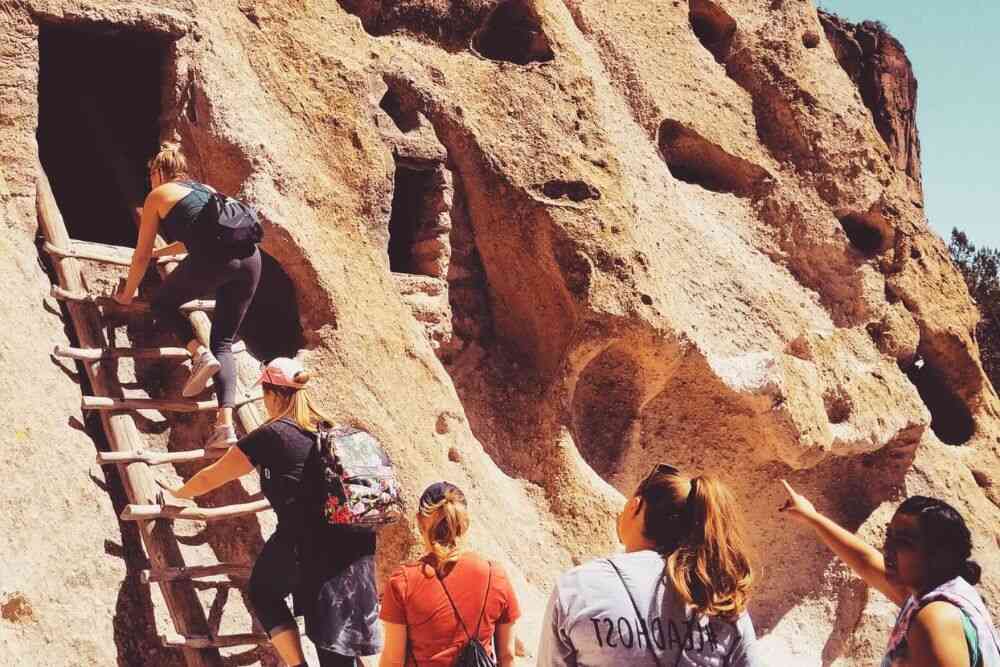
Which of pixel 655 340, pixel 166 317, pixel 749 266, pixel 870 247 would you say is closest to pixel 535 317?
pixel 655 340

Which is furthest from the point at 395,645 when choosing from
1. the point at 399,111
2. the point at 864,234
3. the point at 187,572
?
the point at 864,234

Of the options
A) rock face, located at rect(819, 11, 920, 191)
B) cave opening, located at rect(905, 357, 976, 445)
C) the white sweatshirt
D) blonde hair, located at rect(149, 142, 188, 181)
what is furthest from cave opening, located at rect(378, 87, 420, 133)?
rock face, located at rect(819, 11, 920, 191)

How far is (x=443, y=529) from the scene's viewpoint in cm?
381

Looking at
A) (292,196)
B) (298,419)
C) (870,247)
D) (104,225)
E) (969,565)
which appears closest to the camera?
(969,565)

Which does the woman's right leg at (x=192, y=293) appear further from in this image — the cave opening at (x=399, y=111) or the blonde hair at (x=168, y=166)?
the cave opening at (x=399, y=111)

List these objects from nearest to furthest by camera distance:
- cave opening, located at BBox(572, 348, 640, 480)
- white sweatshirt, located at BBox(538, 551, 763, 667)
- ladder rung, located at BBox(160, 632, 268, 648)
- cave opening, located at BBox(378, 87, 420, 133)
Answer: white sweatshirt, located at BBox(538, 551, 763, 667), ladder rung, located at BBox(160, 632, 268, 648), cave opening, located at BBox(378, 87, 420, 133), cave opening, located at BBox(572, 348, 640, 480)

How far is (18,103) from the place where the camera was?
5965 mm

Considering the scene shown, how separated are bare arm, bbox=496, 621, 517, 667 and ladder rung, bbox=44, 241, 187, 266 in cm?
266

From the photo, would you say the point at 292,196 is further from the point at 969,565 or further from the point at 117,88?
the point at 969,565

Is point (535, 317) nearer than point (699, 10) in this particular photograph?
Yes

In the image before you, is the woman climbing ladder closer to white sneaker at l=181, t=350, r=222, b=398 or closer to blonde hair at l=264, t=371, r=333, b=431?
white sneaker at l=181, t=350, r=222, b=398

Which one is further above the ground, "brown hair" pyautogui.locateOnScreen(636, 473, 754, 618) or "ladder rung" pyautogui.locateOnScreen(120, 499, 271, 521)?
"brown hair" pyautogui.locateOnScreen(636, 473, 754, 618)

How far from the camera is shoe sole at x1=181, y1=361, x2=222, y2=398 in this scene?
5.34m

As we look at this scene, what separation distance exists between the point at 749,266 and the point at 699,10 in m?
2.31
